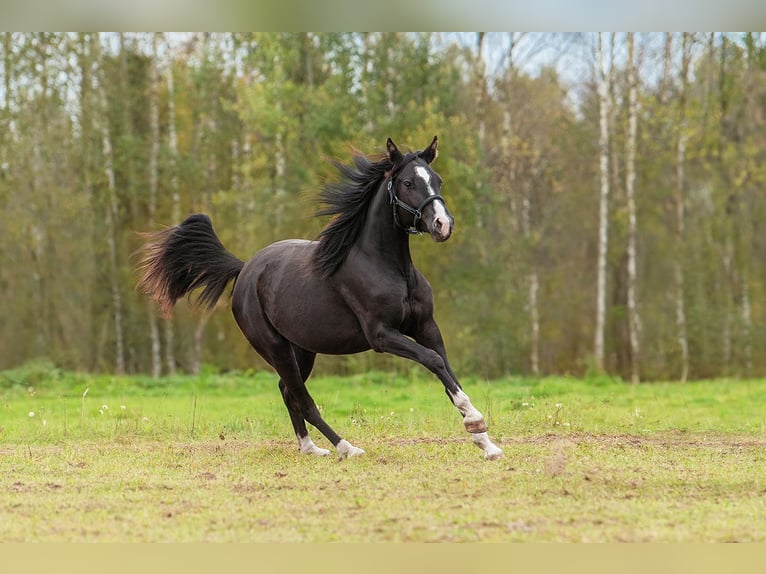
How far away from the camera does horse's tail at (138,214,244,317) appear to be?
9273mm

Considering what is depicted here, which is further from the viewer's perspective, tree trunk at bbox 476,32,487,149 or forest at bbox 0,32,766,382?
tree trunk at bbox 476,32,487,149

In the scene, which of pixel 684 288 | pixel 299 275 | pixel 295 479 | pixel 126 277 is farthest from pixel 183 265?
pixel 684 288

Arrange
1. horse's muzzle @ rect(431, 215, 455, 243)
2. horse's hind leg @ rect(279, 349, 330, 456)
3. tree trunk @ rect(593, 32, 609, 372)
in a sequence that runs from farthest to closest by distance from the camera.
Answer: tree trunk @ rect(593, 32, 609, 372) → horse's hind leg @ rect(279, 349, 330, 456) → horse's muzzle @ rect(431, 215, 455, 243)

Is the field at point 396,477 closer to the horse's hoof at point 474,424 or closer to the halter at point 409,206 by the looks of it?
the horse's hoof at point 474,424

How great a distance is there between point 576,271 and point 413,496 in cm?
2038

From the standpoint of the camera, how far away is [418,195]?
7.12 metres

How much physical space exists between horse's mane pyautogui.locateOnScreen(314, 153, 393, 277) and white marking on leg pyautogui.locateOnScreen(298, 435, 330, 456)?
1.59 meters

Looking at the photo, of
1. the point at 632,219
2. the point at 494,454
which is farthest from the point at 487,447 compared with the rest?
the point at 632,219

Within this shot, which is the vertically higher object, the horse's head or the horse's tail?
the horse's head

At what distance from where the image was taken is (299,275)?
8.09 meters

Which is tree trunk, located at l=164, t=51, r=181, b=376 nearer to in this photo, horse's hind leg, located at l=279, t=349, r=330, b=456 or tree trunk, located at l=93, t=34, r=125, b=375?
tree trunk, located at l=93, t=34, r=125, b=375

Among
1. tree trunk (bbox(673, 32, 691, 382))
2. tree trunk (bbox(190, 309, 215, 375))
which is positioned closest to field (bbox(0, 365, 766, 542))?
tree trunk (bbox(673, 32, 691, 382))

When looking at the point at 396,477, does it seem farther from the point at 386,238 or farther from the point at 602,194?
the point at 602,194

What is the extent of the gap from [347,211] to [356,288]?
696mm
